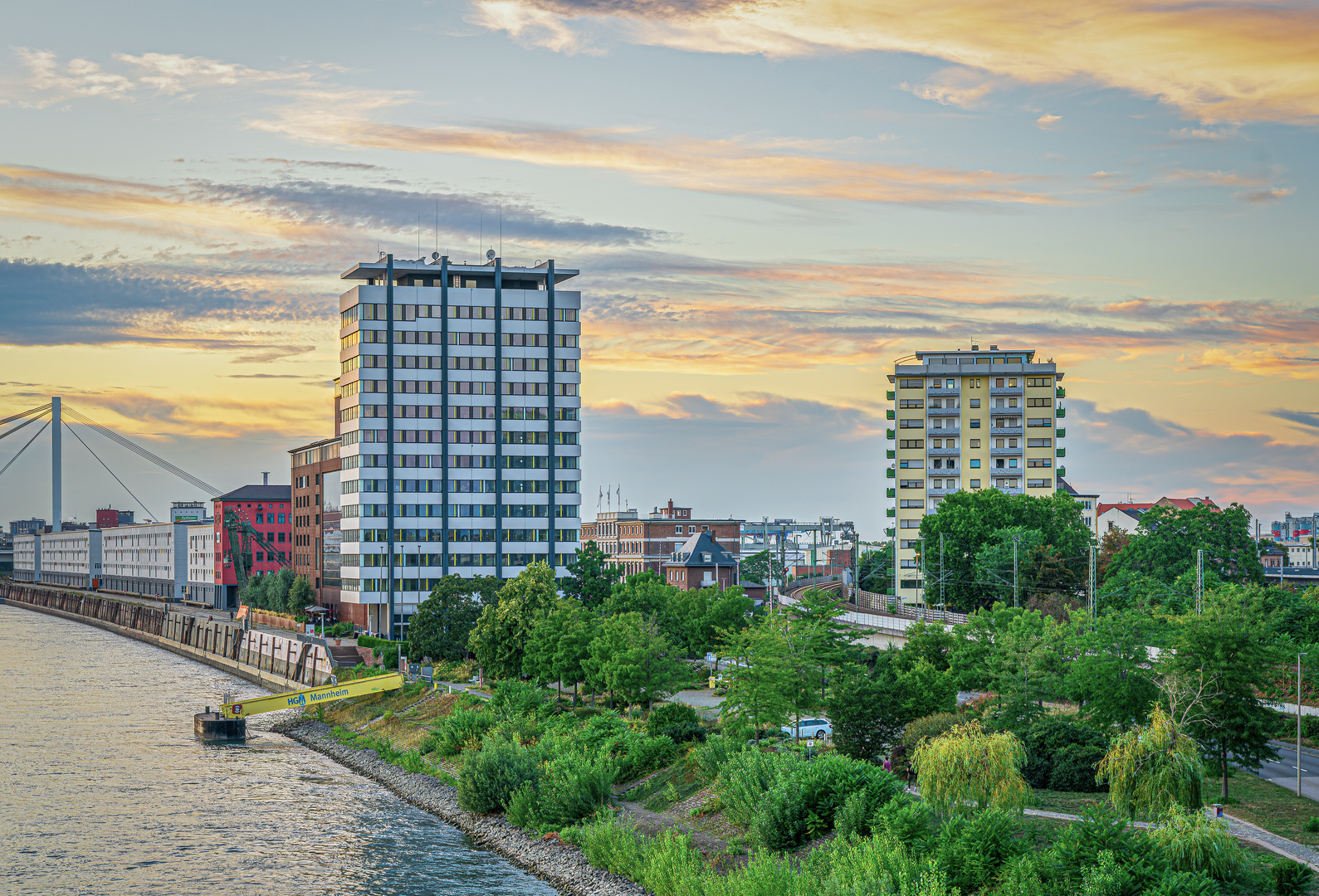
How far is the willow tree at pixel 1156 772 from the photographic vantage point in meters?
38.6

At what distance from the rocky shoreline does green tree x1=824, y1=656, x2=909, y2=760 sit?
489 inches

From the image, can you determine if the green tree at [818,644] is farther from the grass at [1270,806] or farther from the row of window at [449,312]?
the row of window at [449,312]

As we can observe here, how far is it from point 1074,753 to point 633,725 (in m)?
23.4

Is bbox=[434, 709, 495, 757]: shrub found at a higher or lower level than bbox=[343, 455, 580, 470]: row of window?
lower

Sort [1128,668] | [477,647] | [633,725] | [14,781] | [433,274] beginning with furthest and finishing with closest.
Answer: [433,274]
[477,647]
[14,781]
[633,725]
[1128,668]

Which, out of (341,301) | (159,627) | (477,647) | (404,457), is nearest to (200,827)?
(477,647)

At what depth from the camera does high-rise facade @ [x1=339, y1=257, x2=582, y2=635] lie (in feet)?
459

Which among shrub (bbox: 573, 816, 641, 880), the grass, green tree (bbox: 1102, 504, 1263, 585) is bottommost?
shrub (bbox: 573, 816, 641, 880)

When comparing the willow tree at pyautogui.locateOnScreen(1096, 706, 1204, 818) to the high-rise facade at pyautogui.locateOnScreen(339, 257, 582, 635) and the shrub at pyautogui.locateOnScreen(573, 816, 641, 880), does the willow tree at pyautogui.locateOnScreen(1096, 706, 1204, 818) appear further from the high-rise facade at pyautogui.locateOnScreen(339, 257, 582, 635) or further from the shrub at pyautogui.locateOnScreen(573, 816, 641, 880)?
the high-rise facade at pyautogui.locateOnScreen(339, 257, 582, 635)

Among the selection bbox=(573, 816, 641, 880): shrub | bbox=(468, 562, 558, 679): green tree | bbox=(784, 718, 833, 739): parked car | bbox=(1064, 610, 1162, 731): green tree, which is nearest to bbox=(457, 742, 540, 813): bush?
bbox=(573, 816, 641, 880): shrub

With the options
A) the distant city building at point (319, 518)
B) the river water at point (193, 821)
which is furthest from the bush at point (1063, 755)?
the distant city building at point (319, 518)

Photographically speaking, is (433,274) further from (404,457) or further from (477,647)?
(477,647)

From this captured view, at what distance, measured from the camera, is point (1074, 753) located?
48906mm

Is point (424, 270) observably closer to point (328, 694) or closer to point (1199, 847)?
point (328, 694)
